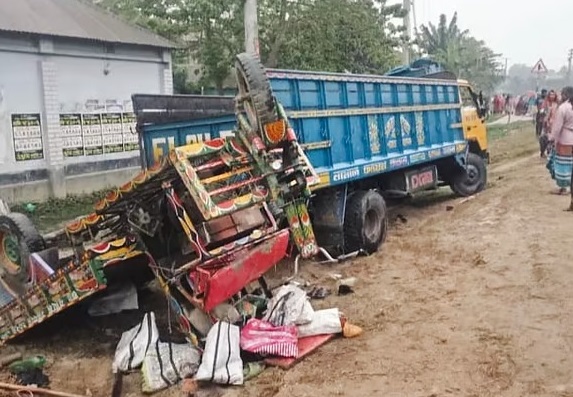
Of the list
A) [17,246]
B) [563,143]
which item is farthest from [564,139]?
[17,246]

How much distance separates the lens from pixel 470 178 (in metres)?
11.6

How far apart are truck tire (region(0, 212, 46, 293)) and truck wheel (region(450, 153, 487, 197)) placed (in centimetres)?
785

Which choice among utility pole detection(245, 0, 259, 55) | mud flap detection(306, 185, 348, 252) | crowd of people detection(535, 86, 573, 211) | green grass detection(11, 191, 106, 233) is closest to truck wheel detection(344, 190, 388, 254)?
mud flap detection(306, 185, 348, 252)

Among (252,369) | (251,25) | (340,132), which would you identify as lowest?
(252,369)

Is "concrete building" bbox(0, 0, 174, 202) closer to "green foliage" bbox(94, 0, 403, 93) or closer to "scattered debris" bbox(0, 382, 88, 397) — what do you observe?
"green foliage" bbox(94, 0, 403, 93)

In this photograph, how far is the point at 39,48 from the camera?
38.9ft

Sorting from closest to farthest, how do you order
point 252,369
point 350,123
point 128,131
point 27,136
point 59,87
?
point 252,369
point 350,123
point 27,136
point 59,87
point 128,131

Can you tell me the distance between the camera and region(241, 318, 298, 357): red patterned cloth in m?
4.50

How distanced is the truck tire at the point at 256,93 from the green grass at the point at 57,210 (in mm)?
6346

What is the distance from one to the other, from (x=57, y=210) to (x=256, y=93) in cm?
811

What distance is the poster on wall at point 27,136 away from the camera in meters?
11.6

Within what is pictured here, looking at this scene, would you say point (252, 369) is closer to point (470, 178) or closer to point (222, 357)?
point (222, 357)

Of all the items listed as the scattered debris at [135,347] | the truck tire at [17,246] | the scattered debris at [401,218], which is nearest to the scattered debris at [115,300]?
the truck tire at [17,246]

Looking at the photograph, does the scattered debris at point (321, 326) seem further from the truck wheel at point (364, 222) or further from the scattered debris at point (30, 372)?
the truck wheel at point (364, 222)
